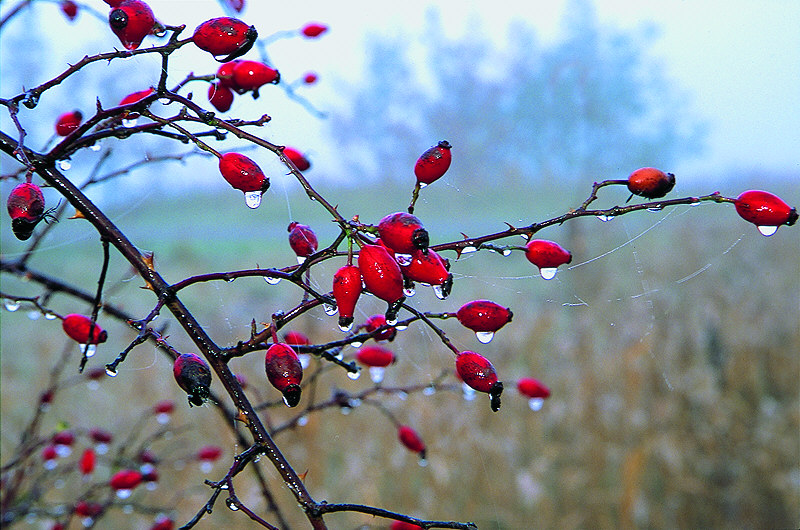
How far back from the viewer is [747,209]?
57 centimetres

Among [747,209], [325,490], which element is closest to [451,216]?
[325,490]

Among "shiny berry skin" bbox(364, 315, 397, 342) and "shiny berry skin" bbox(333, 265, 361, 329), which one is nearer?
"shiny berry skin" bbox(333, 265, 361, 329)

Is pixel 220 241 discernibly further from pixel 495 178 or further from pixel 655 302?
pixel 655 302

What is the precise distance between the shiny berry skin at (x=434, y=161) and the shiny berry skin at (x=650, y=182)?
0.15 metres

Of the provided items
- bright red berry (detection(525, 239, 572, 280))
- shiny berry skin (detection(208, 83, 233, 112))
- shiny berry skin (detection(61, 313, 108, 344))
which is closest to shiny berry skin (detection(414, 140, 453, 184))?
bright red berry (detection(525, 239, 572, 280))

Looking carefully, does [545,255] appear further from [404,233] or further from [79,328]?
[79,328]

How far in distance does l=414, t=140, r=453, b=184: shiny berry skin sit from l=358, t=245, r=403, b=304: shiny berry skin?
13cm

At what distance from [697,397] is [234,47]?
6.63 ft

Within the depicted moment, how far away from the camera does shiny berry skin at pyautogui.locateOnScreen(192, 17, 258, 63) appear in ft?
1.72

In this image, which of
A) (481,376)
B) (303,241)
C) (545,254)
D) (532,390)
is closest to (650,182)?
(545,254)

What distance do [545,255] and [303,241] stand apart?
0.22 m

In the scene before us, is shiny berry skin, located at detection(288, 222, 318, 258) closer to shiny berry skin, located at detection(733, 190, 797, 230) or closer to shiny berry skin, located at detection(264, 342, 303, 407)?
shiny berry skin, located at detection(264, 342, 303, 407)

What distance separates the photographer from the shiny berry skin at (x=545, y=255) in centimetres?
58

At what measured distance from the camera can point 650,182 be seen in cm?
54
